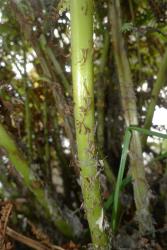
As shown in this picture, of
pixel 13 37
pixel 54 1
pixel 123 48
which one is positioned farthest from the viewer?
pixel 13 37

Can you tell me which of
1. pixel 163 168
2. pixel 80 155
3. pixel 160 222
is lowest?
pixel 160 222

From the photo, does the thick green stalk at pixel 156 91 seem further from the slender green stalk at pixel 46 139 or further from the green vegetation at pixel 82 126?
the slender green stalk at pixel 46 139

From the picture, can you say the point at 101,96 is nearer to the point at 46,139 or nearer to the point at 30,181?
the point at 46,139

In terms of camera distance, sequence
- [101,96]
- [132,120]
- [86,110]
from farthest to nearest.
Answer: [101,96] → [132,120] → [86,110]

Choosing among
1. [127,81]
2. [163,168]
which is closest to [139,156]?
[127,81]

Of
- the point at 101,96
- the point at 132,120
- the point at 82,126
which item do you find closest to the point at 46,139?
the point at 101,96

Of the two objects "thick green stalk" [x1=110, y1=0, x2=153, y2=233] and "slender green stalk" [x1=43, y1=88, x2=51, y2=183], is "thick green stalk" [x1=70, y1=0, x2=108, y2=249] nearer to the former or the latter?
"thick green stalk" [x1=110, y1=0, x2=153, y2=233]

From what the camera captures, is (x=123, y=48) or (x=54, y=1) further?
(x=123, y=48)

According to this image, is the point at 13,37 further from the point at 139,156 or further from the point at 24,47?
the point at 139,156
